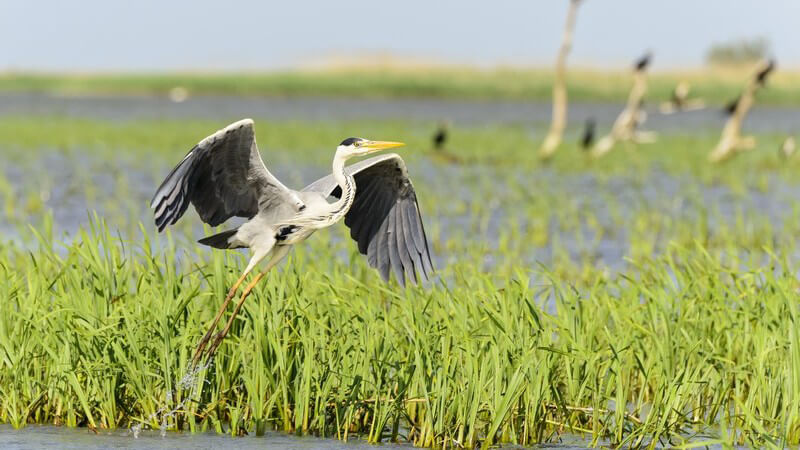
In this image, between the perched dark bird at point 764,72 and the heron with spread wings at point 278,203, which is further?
the perched dark bird at point 764,72

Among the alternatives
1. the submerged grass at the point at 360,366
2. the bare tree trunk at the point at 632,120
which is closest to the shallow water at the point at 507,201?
the bare tree trunk at the point at 632,120

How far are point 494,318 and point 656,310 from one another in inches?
41.5

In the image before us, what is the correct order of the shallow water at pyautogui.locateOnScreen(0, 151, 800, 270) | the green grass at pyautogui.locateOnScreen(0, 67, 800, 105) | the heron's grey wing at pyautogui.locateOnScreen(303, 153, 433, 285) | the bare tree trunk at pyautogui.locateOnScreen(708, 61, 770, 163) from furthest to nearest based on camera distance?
the green grass at pyautogui.locateOnScreen(0, 67, 800, 105), the bare tree trunk at pyautogui.locateOnScreen(708, 61, 770, 163), the shallow water at pyautogui.locateOnScreen(0, 151, 800, 270), the heron's grey wing at pyautogui.locateOnScreen(303, 153, 433, 285)

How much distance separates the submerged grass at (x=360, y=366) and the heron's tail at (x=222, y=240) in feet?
0.80

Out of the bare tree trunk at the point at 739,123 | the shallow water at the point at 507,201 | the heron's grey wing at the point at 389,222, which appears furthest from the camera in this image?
the bare tree trunk at the point at 739,123

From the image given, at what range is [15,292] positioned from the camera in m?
5.53

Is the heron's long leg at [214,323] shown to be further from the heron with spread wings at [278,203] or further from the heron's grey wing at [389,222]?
the heron's grey wing at [389,222]

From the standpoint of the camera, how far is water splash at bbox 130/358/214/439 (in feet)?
17.1

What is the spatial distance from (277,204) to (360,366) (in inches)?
30.8

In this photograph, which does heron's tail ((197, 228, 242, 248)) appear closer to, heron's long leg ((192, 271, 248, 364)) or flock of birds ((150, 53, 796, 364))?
flock of birds ((150, 53, 796, 364))

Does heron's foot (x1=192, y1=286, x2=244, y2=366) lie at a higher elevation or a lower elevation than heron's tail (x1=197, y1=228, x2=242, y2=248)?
lower

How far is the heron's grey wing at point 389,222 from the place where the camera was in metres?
5.69

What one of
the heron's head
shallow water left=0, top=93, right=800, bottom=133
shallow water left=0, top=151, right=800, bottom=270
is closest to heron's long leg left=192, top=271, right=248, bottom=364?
the heron's head

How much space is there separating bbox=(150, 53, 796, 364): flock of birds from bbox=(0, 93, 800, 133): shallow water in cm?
2529
